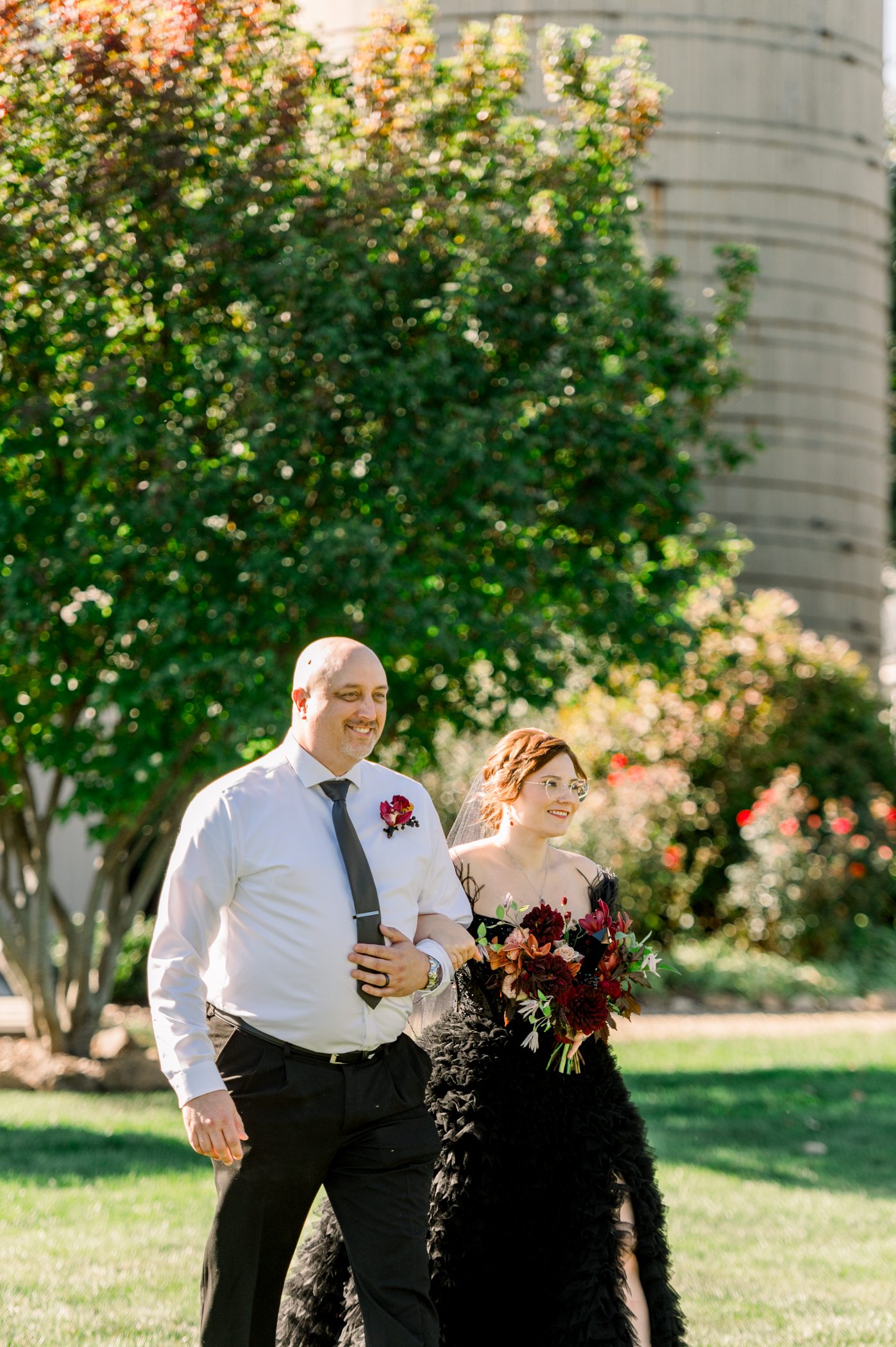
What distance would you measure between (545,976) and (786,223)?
14997 mm

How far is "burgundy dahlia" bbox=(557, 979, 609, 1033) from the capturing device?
4031 mm

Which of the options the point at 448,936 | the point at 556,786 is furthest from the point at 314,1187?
the point at 556,786

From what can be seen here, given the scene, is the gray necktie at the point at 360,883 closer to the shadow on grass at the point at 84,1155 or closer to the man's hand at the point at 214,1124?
the man's hand at the point at 214,1124

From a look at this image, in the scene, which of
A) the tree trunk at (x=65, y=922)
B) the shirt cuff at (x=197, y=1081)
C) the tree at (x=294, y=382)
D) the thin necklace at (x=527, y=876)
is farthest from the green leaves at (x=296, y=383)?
the shirt cuff at (x=197, y=1081)

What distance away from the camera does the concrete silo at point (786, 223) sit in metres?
17.0

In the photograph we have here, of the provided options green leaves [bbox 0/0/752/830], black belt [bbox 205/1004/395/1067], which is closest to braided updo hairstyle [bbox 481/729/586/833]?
black belt [bbox 205/1004/395/1067]

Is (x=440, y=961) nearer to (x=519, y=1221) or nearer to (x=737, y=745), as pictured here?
(x=519, y=1221)

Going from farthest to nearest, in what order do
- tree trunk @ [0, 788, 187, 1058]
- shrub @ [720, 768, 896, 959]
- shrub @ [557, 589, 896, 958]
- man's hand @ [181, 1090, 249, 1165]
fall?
shrub @ [557, 589, 896, 958]
shrub @ [720, 768, 896, 959]
tree trunk @ [0, 788, 187, 1058]
man's hand @ [181, 1090, 249, 1165]

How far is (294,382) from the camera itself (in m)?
8.31

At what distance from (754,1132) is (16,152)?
20.5 feet

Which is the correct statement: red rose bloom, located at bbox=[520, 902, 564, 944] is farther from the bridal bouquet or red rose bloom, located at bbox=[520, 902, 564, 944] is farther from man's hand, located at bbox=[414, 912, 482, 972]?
man's hand, located at bbox=[414, 912, 482, 972]

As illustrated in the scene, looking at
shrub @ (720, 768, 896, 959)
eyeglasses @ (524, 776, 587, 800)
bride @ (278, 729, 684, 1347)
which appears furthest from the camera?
shrub @ (720, 768, 896, 959)

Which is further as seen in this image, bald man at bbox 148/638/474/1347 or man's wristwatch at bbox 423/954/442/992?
man's wristwatch at bbox 423/954/442/992

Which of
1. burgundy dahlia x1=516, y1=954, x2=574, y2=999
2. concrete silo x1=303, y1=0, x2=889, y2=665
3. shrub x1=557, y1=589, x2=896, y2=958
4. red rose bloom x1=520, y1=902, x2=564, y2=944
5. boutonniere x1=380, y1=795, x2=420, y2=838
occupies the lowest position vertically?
burgundy dahlia x1=516, y1=954, x2=574, y2=999
